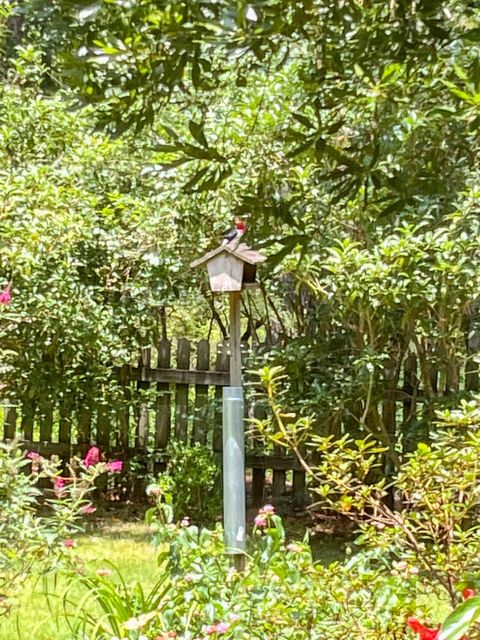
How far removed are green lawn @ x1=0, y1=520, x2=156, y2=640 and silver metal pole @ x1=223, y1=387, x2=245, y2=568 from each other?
477 mm

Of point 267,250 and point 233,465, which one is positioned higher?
point 267,250

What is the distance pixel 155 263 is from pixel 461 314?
6.01 ft

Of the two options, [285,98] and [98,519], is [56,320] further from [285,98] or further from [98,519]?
[285,98]

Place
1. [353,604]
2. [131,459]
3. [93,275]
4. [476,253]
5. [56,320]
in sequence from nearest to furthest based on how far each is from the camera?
[353,604]
[476,253]
[56,320]
[93,275]
[131,459]

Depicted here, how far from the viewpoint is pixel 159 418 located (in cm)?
597

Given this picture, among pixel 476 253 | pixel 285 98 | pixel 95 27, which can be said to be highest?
pixel 285 98

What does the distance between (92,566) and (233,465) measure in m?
1.22

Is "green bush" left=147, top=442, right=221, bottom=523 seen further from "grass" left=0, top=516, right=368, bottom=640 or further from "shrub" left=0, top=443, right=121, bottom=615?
"shrub" left=0, top=443, right=121, bottom=615

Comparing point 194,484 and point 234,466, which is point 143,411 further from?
point 234,466

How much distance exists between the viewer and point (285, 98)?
13.5 feet

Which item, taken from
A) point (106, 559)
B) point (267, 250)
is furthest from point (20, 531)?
point (267, 250)

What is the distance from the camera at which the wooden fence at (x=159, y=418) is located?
5.74 m

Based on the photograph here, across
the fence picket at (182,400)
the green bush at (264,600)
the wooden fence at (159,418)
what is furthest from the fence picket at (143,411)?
the green bush at (264,600)

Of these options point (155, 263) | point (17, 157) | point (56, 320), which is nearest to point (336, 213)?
point (155, 263)
